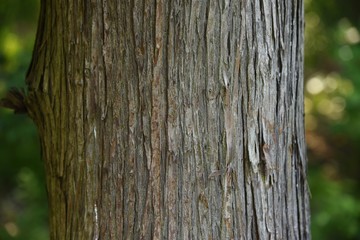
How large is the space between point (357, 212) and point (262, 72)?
332 centimetres

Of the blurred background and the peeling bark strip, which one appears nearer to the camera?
the peeling bark strip

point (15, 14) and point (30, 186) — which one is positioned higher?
point (15, 14)

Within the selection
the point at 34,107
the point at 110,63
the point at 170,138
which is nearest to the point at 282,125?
the point at 170,138

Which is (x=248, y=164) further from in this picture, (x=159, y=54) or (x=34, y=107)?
(x=34, y=107)

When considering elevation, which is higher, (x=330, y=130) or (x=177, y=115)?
(x=177, y=115)

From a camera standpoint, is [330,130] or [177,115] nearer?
[177,115]

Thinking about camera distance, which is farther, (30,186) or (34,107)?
(30,186)

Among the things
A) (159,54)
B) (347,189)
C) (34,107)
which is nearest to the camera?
(159,54)

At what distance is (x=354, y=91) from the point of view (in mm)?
4945

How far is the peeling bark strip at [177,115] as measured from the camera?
2.04 m

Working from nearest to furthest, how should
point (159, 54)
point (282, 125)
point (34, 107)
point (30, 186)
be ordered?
1. point (159, 54)
2. point (282, 125)
3. point (34, 107)
4. point (30, 186)

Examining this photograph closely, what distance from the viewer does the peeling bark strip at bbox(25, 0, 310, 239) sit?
2035 mm

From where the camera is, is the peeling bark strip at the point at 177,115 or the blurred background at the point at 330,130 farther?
the blurred background at the point at 330,130

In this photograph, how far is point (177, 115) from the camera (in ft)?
6.68
